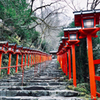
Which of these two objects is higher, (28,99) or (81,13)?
(81,13)

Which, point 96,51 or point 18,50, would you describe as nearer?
point 96,51

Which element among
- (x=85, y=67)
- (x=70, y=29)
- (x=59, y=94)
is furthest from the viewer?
(x=85, y=67)

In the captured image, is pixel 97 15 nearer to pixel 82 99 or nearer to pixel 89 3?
pixel 82 99

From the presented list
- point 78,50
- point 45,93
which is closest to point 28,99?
point 45,93

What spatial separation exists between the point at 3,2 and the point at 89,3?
815 cm

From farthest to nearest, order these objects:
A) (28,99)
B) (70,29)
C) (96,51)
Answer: (96,51), (70,29), (28,99)

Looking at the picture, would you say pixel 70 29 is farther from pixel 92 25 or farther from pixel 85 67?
pixel 85 67

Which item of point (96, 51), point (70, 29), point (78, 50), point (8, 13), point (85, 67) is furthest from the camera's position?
point (78, 50)

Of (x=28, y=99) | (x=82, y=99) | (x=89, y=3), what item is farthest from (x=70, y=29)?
(x=89, y=3)

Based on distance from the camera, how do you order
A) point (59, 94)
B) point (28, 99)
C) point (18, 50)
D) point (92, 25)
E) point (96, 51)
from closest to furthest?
point (92, 25), point (28, 99), point (59, 94), point (96, 51), point (18, 50)

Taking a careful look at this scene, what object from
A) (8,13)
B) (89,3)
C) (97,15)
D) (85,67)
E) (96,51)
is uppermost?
(89,3)

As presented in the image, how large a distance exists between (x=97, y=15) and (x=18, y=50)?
700cm

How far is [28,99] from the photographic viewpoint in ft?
11.0

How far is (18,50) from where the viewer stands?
8320 mm
